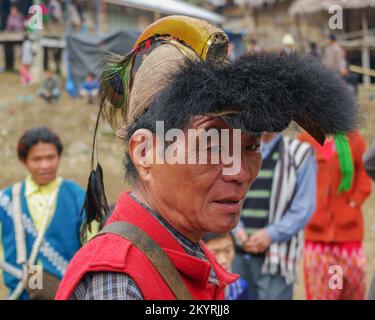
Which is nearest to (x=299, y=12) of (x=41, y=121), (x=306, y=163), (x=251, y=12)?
(x=251, y=12)

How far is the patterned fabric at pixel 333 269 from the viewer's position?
5.22m

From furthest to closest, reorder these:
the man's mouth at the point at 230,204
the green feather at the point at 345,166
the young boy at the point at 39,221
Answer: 1. the green feather at the point at 345,166
2. the young boy at the point at 39,221
3. the man's mouth at the point at 230,204

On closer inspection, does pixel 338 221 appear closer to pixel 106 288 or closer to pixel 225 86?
pixel 225 86

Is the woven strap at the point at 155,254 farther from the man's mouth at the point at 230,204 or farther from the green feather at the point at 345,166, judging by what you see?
the green feather at the point at 345,166

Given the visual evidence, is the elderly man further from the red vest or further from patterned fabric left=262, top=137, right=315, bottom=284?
patterned fabric left=262, top=137, right=315, bottom=284

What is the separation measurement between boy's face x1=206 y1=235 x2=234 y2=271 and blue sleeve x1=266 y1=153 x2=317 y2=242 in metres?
0.94

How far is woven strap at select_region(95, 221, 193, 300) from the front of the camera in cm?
178

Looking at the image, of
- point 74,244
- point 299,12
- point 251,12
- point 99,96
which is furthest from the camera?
point 251,12

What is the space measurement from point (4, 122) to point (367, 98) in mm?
9846

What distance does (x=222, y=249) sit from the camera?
4.07 metres

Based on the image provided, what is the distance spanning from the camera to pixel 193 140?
1825 mm

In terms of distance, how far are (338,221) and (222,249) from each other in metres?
1.66

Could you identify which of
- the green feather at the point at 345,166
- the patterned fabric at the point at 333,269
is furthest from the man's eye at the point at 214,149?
the green feather at the point at 345,166

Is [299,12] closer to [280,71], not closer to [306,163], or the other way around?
[306,163]
